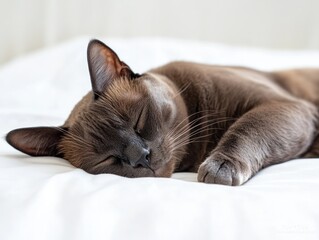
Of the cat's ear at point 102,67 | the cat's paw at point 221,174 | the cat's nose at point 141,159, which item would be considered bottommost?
the cat's paw at point 221,174

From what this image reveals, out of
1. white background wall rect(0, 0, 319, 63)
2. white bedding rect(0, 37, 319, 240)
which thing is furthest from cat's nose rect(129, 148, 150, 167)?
white background wall rect(0, 0, 319, 63)

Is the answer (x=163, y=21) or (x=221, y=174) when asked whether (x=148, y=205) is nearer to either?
(x=221, y=174)

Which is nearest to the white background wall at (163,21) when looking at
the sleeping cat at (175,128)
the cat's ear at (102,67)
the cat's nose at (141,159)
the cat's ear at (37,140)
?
the sleeping cat at (175,128)

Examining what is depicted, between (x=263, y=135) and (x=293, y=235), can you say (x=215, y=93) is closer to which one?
(x=263, y=135)

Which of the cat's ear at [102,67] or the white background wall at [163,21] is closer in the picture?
the cat's ear at [102,67]

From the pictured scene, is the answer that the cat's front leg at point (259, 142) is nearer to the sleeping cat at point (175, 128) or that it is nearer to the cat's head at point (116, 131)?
the sleeping cat at point (175, 128)

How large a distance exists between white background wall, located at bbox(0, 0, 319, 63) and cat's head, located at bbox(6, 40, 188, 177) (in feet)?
4.67

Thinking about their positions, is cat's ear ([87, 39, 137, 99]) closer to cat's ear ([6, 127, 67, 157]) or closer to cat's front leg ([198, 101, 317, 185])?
cat's ear ([6, 127, 67, 157])

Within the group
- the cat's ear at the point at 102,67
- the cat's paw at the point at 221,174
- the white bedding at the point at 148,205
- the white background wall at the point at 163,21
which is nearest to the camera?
the white bedding at the point at 148,205

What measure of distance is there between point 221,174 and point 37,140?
0.46 m

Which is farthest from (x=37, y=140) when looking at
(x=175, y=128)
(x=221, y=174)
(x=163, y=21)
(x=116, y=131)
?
(x=163, y=21)

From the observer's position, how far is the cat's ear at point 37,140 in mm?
1171

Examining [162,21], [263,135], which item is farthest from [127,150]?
[162,21]

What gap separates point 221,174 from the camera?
1.09 m
